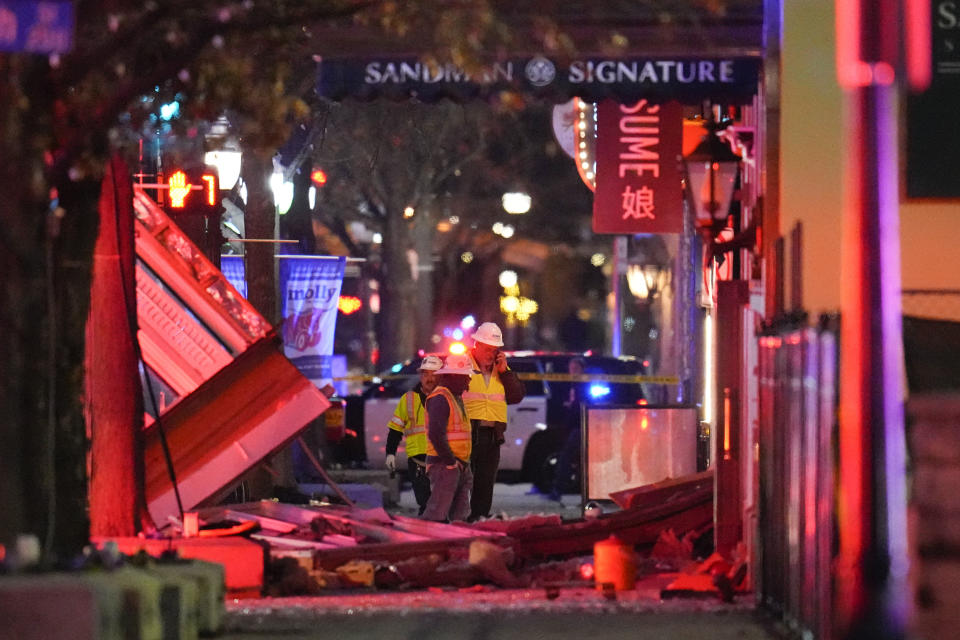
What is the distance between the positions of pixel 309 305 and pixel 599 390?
432 cm

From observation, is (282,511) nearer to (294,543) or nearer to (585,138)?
(294,543)

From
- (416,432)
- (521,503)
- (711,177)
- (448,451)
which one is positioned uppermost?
(711,177)

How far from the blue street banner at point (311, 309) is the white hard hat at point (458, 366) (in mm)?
4661

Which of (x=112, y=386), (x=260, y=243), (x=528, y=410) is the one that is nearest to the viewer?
(x=112, y=386)

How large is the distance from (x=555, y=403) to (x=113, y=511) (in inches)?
415

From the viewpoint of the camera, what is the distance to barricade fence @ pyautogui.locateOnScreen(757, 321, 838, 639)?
26.8 ft

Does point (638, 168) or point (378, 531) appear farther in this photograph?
point (638, 168)

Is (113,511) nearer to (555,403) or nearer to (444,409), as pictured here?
(444,409)

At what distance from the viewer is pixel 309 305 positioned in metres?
19.0

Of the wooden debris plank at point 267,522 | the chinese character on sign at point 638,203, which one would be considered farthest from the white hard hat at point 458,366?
the wooden debris plank at point 267,522

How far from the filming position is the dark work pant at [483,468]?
1480cm

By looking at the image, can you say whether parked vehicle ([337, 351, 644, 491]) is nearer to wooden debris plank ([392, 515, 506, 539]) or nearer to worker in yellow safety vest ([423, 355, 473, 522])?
worker in yellow safety vest ([423, 355, 473, 522])

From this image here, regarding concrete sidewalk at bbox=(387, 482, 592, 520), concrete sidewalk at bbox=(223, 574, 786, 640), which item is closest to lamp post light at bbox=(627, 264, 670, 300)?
concrete sidewalk at bbox=(387, 482, 592, 520)

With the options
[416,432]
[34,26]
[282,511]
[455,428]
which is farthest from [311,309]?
[34,26]
